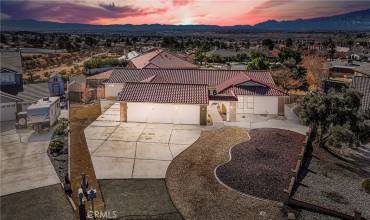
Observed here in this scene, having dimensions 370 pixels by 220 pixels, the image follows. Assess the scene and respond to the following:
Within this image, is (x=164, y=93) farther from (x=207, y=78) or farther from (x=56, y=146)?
(x=56, y=146)

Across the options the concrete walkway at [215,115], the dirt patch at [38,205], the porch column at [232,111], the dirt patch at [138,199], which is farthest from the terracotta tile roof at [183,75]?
the dirt patch at [38,205]

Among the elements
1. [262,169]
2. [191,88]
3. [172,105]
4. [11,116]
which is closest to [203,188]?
[262,169]

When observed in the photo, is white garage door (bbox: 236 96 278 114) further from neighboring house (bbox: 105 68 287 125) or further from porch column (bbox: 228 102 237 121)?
porch column (bbox: 228 102 237 121)

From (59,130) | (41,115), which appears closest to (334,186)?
(59,130)

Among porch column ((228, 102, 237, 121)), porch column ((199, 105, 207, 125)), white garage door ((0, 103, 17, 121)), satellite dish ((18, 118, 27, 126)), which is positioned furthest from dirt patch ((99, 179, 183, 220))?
white garage door ((0, 103, 17, 121))

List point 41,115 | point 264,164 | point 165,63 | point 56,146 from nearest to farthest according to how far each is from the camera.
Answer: point 264,164
point 56,146
point 41,115
point 165,63

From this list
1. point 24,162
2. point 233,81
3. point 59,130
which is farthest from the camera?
point 233,81

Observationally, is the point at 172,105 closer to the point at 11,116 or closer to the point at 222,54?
the point at 11,116
